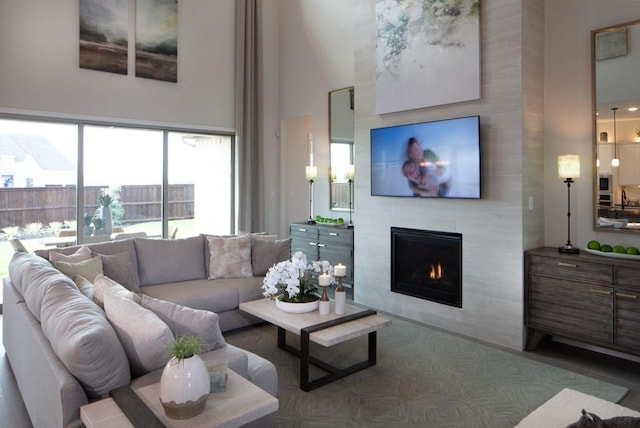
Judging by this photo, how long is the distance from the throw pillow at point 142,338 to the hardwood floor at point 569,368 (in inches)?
47.5

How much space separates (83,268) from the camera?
373 centimetres

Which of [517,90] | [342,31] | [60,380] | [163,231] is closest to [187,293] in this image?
[60,380]

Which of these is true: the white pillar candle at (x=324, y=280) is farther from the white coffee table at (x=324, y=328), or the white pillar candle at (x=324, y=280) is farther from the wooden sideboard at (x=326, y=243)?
the wooden sideboard at (x=326, y=243)

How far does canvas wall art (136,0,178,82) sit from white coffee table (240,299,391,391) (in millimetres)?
4059

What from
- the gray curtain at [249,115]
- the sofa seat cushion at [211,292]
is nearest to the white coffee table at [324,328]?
the sofa seat cushion at [211,292]

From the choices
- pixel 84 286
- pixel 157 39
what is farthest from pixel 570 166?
pixel 157 39

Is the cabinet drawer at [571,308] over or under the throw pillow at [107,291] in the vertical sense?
under

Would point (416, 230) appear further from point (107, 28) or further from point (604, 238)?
point (107, 28)

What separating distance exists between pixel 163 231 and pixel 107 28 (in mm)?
2836

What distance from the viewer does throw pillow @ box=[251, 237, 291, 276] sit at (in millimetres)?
4828

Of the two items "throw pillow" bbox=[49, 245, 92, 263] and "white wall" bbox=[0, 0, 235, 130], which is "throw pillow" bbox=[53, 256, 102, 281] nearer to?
"throw pillow" bbox=[49, 245, 92, 263]

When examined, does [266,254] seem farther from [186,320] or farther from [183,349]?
[183,349]

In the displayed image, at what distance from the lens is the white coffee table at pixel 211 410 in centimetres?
167

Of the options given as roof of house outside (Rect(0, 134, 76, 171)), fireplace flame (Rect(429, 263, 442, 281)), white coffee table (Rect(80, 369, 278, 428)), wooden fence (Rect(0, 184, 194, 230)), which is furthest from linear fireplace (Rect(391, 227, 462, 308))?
roof of house outside (Rect(0, 134, 76, 171))
